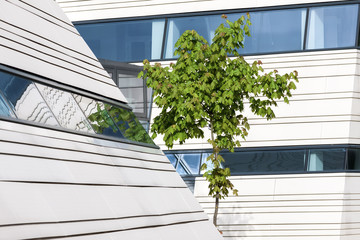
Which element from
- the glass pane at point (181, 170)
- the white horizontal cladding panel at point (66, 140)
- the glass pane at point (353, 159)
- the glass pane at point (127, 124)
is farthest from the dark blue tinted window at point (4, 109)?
the glass pane at point (181, 170)

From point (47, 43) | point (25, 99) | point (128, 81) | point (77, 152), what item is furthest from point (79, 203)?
point (128, 81)

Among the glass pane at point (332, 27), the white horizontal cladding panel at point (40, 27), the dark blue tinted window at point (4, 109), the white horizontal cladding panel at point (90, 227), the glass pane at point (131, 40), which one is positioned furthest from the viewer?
the glass pane at point (131, 40)

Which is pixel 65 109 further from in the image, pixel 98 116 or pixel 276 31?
pixel 276 31

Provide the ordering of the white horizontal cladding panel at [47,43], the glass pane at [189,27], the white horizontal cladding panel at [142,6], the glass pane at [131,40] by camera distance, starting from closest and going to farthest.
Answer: the white horizontal cladding panel at [47,43], the white horizontal cladding panel at [142,6], the glass pane at [189,27], the glass pane at [131,40]

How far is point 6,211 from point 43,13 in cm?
345

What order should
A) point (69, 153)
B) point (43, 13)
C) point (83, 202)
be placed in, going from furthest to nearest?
point (43, 13)
point (69, 153)
point (83, 202)

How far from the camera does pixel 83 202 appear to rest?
14.2 feet

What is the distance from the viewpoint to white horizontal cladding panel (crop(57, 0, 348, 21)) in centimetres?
1722

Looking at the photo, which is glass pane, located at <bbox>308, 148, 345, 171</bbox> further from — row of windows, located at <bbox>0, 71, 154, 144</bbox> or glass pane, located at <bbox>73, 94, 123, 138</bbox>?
glass pane, located at <bbox>73, 94, 123, 138</bbox>

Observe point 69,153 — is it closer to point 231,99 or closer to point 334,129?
point 231,99

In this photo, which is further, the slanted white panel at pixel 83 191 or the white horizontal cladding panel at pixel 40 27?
the white horizontal cladding panel at pixel 40 27

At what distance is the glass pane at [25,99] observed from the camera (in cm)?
480

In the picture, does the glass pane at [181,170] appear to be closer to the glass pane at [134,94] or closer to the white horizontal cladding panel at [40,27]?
the glass pane at [134,94]

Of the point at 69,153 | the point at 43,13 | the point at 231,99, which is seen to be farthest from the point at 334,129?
the point at 69,153
